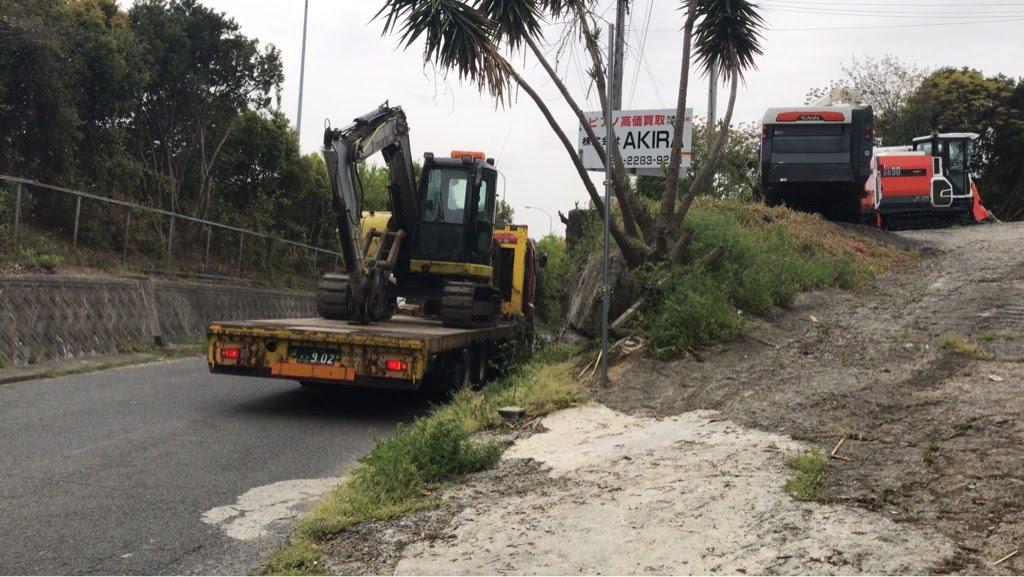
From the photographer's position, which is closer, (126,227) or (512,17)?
(512,17)

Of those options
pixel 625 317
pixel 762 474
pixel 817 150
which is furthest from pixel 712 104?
pixel 762 474

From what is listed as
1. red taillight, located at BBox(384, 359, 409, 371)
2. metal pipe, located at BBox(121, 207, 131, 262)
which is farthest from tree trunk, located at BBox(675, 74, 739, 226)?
metal pipe, located at BBox(121, 207, 131, 262)

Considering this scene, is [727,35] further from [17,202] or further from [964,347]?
[17,202]

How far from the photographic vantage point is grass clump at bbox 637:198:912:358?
34.2 ft

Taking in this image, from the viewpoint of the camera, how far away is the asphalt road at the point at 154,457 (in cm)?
597

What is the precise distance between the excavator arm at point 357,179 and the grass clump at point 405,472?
11.8 ft

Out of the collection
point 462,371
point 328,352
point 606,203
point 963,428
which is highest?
point 606,203

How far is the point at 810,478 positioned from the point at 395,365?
605 centimetres

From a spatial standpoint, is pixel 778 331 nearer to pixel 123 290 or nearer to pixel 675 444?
pixel 675 444

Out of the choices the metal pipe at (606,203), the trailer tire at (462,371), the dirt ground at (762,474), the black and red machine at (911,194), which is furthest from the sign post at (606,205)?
the black and red machine at (911,194)

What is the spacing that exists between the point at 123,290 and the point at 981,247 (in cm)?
1590

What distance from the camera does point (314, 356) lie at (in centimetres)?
1128

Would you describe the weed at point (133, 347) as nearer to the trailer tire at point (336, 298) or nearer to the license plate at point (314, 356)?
the trailer tire at point (336, 298)

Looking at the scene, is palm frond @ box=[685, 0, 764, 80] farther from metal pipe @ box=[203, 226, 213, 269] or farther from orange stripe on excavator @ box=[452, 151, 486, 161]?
metal pipe @ box=[203, 226, 213, 269]
